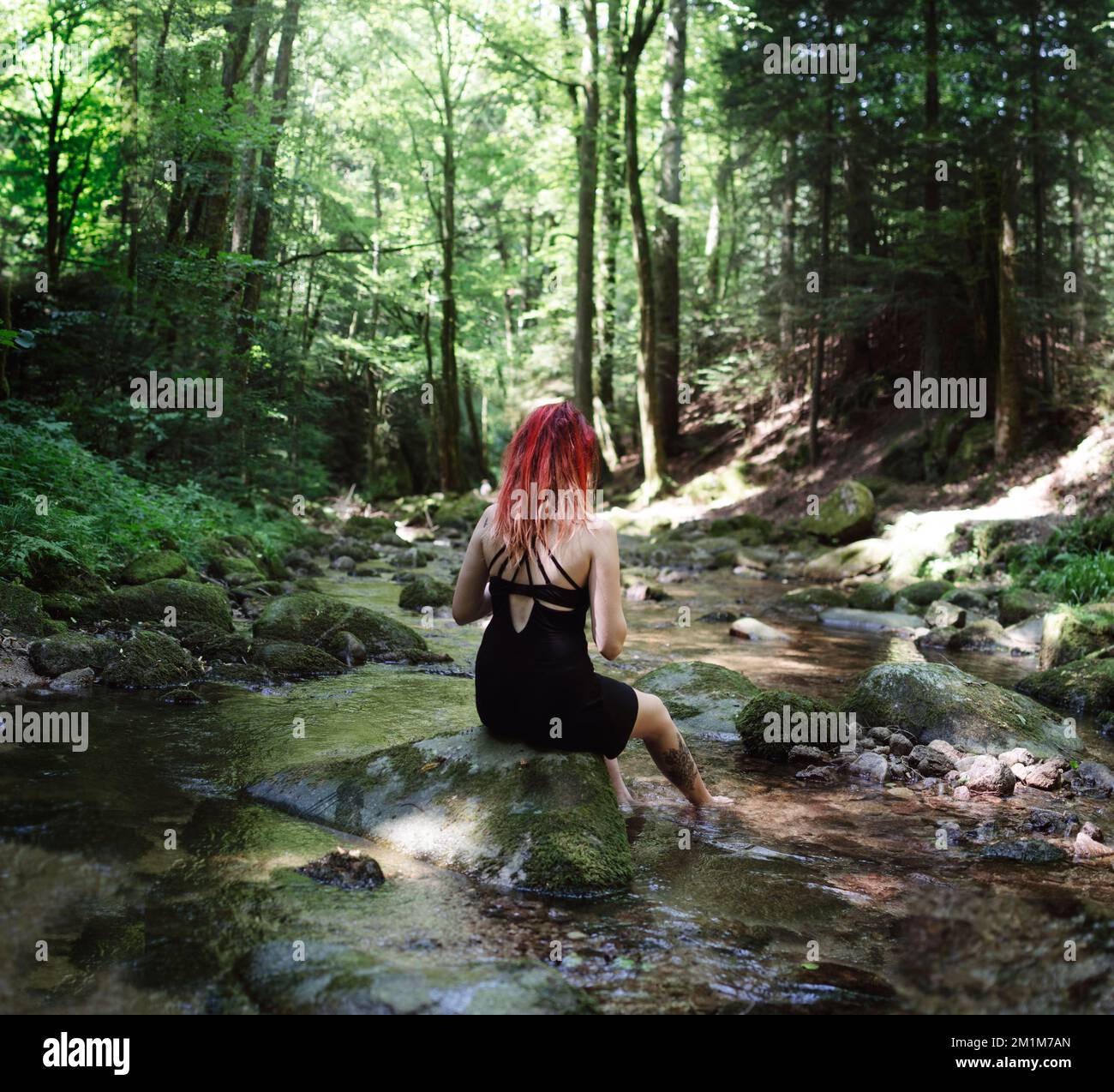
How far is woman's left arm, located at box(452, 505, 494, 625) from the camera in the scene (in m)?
3.94

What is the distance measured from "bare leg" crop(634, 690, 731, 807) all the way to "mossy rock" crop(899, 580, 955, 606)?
7.69 metres

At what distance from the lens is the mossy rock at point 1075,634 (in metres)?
7.77

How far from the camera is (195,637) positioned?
22.1 ft

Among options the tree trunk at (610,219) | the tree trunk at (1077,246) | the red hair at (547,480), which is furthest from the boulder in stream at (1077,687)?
the tree trunk at (610,219)

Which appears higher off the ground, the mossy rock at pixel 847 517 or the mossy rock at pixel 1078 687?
the mossy rock at pixel 847 517

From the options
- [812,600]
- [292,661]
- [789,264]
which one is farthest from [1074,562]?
[789,264]

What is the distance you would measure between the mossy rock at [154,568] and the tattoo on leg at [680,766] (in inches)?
190

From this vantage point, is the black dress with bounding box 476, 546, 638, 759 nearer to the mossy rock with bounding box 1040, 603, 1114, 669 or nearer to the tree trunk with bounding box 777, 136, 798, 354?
the mossy rock with bounding box 1040, 603, 1114, 669

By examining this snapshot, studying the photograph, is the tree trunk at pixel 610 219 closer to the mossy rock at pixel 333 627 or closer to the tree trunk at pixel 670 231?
the tree trunk at pixel 670 231

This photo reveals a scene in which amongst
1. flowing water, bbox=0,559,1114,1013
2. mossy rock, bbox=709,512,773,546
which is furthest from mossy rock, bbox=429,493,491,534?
flowing water, bbox=0,559,1114,1013

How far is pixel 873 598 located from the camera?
37.9 ft

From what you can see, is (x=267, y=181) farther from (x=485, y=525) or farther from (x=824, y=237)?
(x=485, y=525)

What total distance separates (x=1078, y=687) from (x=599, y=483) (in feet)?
13.3
